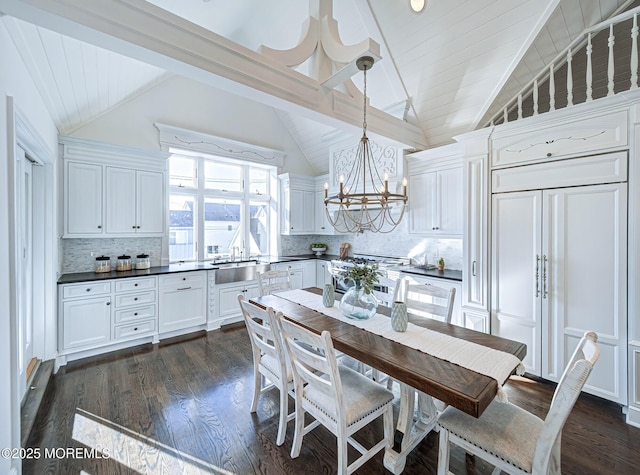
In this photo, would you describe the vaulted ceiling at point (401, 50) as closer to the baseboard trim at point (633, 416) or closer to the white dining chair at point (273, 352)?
the white dining chair at point (273, 352)

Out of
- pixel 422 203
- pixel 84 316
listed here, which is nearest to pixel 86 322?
pixel 84 316

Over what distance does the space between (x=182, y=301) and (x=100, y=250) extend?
1.23 m

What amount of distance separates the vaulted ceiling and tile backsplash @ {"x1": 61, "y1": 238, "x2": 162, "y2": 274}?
1361mm

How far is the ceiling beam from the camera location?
1574 mm

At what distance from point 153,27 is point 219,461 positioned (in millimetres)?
2807

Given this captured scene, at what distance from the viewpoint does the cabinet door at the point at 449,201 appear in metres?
3.59

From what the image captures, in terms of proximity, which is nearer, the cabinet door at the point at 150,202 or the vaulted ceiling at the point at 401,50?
the vaulted ceiling at the point at 401,50

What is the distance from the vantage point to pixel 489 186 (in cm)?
299

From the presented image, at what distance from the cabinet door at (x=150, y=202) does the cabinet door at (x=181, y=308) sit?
0.90 metres

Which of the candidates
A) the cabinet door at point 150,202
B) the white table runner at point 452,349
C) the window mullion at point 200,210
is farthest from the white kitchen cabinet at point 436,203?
the cabinet door at point 150,202

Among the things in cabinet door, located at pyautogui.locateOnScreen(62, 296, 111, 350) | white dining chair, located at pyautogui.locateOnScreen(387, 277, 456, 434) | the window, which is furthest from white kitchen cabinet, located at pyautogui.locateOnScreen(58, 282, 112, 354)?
white dining chair, located at pyautogui.locateOnScreen(387, 277, 456, 434)

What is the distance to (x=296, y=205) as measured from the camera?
552 cm

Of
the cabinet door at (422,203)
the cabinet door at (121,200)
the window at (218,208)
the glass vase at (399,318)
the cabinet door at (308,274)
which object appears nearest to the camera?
the glass vase at (399,318)

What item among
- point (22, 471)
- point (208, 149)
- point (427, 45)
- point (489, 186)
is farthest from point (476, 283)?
point (208, 149)
